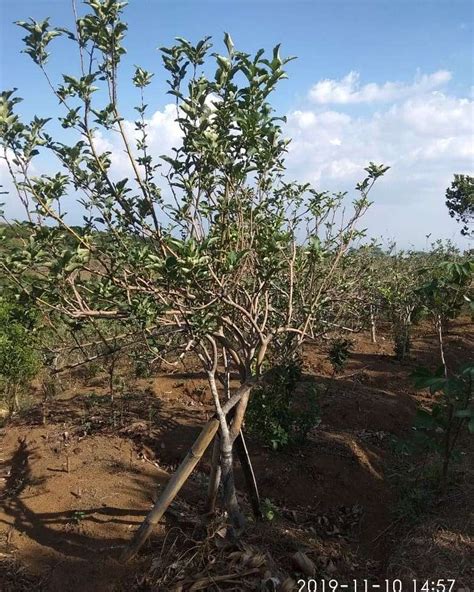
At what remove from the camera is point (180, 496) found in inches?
166

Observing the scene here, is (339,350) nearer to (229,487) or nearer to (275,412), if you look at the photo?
(275,412)

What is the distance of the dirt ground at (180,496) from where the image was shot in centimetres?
341

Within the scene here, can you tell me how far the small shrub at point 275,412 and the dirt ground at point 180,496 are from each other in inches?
13.2

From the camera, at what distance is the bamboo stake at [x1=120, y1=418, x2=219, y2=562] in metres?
3.27

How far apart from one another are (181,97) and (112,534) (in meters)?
3.14

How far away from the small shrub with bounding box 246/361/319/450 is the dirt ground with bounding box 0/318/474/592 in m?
0.34

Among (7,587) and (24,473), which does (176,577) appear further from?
(24,473)

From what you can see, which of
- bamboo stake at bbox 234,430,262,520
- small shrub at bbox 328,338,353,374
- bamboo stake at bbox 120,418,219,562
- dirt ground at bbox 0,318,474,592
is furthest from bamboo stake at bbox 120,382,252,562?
small shrub at bbox 328,338,353,374

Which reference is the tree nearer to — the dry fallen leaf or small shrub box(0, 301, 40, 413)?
the dry fallen leaf

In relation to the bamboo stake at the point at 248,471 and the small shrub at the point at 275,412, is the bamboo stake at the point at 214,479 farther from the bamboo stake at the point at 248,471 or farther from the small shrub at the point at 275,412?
the small shrub at the point at 275,412

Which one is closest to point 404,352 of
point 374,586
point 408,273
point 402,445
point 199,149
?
point 408,273

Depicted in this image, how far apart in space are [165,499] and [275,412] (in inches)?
74.0

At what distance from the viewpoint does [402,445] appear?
3.99 metres

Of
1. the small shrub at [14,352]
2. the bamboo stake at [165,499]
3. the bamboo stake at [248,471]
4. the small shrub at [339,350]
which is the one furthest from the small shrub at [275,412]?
the small shrub at [14,352]
